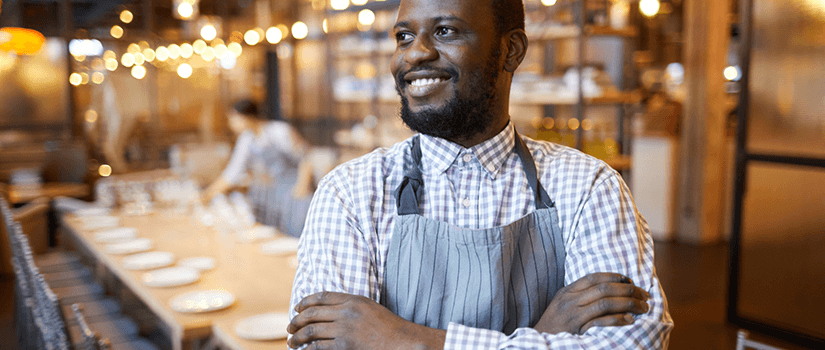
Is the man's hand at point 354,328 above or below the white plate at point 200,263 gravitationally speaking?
above

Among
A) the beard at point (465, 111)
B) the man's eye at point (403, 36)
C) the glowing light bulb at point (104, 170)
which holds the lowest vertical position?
the glowing light bulb at point (104, 170)

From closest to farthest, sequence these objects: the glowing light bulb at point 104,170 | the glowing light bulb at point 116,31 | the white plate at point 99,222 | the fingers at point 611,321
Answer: the fingers at point 611,321 → the white plate at point 99,222 → the glowing light bulb at point 104,170 → the glowing light bulb at point 116,31

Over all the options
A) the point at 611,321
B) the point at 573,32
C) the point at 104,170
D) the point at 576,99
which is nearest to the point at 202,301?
the point at 611,321

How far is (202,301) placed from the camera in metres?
2.35

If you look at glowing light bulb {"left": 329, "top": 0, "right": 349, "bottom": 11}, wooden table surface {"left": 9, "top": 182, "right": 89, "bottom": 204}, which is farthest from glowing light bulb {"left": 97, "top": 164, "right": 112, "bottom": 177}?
glowing light bulb {"left": 329, "top": 0, "right": 349, "bottom": 11}

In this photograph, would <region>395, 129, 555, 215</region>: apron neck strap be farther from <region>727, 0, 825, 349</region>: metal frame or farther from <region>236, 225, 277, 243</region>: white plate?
<region>727, 0, 825, 349</region>: metal frame

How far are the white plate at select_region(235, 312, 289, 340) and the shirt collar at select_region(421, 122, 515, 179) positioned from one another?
1.00 meters

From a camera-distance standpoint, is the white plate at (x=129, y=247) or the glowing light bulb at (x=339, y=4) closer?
the white plate at (x=129, y=247)

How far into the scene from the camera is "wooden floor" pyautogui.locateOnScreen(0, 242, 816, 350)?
366cm

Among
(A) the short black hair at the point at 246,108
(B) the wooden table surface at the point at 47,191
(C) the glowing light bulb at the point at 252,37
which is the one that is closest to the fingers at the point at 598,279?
(A) the short black hair at the point at 246,108

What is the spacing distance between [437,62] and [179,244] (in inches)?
110

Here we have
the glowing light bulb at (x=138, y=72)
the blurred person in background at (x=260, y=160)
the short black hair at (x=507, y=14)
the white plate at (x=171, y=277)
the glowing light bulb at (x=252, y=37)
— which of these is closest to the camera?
the short black hair at (x=507, y=14)

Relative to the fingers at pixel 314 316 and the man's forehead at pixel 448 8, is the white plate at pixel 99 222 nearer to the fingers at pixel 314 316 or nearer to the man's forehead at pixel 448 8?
the fingers at pixel 314 316

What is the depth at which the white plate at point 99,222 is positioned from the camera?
402 cm
